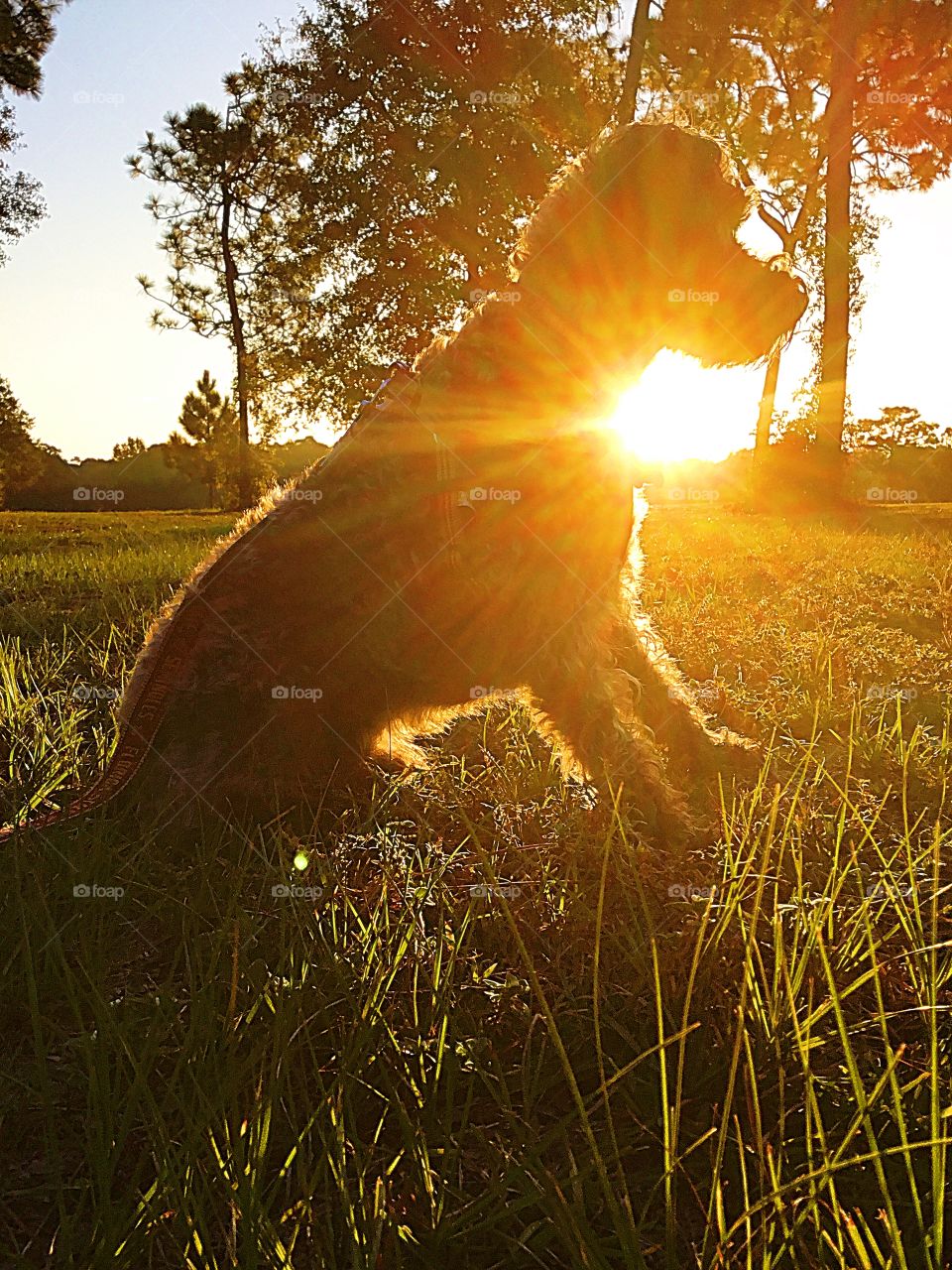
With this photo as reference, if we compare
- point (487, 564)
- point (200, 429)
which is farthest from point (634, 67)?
point (200, 429)

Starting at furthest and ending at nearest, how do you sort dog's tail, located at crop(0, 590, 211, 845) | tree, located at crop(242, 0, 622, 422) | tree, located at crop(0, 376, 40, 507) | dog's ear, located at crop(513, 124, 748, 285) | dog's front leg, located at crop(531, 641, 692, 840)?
1. tree, located at crop(0, 376, 40, 507)
2. tree, located at crop(242, 0, 622, 422)
3. dog's ear, located at crop(513, 124, 748, 285)
4. dog's front leg, located at crop(531, 641, 692, 840)
5. dog's tail, located at crop(0, 590, 211, 845)

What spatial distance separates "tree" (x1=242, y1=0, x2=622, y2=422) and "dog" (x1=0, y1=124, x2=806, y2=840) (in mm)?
17939

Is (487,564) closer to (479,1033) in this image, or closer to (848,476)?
(479,1033)

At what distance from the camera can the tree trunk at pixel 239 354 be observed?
85.6ft

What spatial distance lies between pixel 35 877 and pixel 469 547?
5.32 ft

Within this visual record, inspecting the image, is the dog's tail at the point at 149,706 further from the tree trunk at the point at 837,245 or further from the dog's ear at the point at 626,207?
the tree trunk at the point at 837,245

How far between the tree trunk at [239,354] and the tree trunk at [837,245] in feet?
56.6

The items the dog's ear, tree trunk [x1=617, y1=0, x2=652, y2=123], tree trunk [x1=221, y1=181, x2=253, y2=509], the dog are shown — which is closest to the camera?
the dog

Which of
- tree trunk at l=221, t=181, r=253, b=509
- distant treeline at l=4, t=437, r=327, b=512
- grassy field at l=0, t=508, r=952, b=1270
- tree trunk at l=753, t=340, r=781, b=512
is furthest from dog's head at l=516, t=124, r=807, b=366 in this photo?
distant treeline at l=4, t=437, r=327, b=512

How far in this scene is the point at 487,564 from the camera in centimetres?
289

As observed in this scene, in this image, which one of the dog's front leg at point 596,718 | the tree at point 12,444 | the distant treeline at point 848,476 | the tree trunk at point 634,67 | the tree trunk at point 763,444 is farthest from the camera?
the tree at point 12,444

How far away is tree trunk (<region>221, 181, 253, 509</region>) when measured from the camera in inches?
1027

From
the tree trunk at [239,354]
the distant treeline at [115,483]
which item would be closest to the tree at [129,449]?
the distant treeline at [115,483]

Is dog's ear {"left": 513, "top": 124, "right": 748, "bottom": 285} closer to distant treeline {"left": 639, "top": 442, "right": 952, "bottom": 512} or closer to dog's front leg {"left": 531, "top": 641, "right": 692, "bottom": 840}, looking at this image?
dog's front leg {"left": 531, "top": 641, "right": 692, "bottom": 840}
